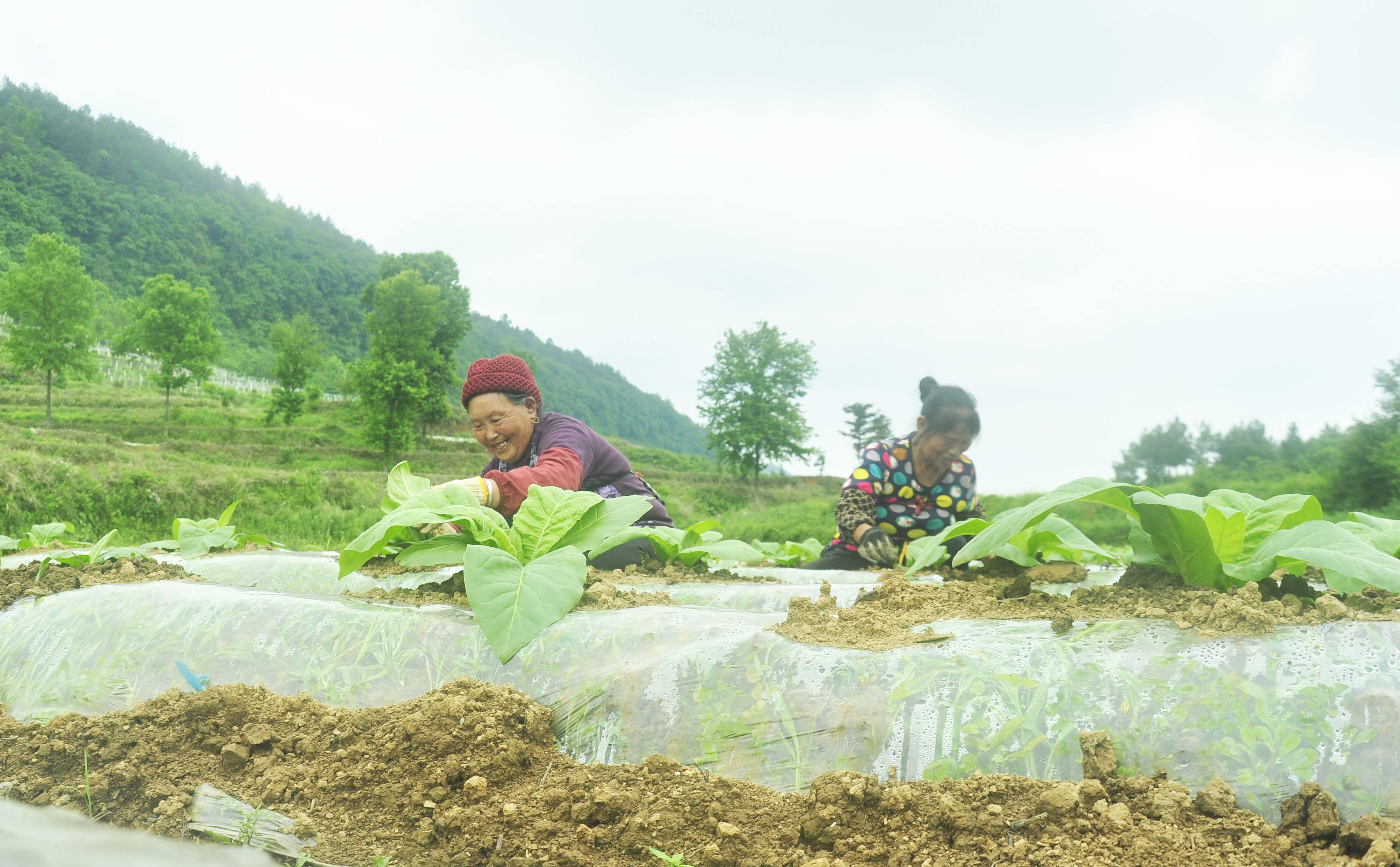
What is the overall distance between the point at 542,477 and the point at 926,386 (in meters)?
2.39

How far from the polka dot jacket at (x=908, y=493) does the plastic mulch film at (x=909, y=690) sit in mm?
2661

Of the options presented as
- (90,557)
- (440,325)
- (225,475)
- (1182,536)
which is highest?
(440,325)

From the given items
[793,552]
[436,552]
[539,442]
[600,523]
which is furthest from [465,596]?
[793,552]

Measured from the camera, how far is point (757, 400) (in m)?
30.5

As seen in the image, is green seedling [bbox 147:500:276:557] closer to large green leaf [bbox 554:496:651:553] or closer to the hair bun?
large green leaf [bbox 554:496:651:553]

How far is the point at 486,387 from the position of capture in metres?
2.97

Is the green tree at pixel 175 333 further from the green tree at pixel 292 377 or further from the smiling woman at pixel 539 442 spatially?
the smiling woman at pixel 539 442

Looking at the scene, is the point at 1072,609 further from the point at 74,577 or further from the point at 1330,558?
the point at 74,577

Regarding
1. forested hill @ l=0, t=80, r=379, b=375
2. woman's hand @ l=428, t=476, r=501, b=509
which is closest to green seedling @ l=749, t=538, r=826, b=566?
woman's hand @ l=428, t=476, r=501, b=509

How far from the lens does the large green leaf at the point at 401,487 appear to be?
7.66ft

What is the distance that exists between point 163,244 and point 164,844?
248ft

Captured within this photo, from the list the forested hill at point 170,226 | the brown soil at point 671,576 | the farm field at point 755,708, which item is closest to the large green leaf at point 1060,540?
the farm field at point 755,708

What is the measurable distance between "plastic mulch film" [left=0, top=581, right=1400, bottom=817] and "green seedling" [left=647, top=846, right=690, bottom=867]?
6.0 inches

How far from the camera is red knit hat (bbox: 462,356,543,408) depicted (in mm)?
2980
